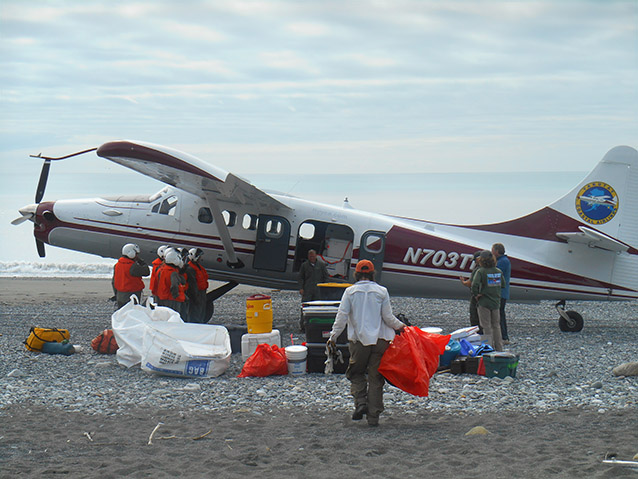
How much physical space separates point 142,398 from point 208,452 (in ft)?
6.64

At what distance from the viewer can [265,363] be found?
28.2ft

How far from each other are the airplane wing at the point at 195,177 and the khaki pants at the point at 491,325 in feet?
14.2

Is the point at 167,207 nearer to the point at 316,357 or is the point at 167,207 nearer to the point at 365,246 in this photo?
the point at 365,246

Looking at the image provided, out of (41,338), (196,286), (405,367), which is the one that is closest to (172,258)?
(196,286)

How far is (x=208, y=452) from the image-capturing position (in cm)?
578

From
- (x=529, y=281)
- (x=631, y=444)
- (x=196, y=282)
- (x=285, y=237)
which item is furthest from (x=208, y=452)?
(x=529, y=281)

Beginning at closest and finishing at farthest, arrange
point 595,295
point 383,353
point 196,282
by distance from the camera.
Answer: point 383,353 < point 196,282 < point 595,295

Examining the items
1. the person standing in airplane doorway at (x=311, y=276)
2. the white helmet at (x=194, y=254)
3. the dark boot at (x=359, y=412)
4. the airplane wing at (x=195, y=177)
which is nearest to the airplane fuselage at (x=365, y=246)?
the airplane wing at (x=195, y=177)

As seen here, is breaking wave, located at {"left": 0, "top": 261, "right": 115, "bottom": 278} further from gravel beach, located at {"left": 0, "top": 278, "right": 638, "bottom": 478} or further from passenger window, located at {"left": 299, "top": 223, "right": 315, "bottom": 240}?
gravel beach, located at {"left": 0, "top": 278, "right": 638, "bottom": 478}

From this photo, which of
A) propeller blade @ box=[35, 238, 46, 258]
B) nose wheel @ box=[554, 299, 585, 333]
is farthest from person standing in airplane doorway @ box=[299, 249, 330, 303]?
propeller blade @ box=[35, 238, 46, 258]

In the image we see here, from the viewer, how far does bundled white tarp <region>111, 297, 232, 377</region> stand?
27.9 feet

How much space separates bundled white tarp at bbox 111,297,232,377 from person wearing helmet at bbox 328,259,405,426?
96.1 inches

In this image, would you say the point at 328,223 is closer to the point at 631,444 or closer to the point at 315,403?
the point at 315,403

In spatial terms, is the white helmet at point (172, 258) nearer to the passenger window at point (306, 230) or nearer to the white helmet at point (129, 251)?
the white helmet at point (129, 251)
